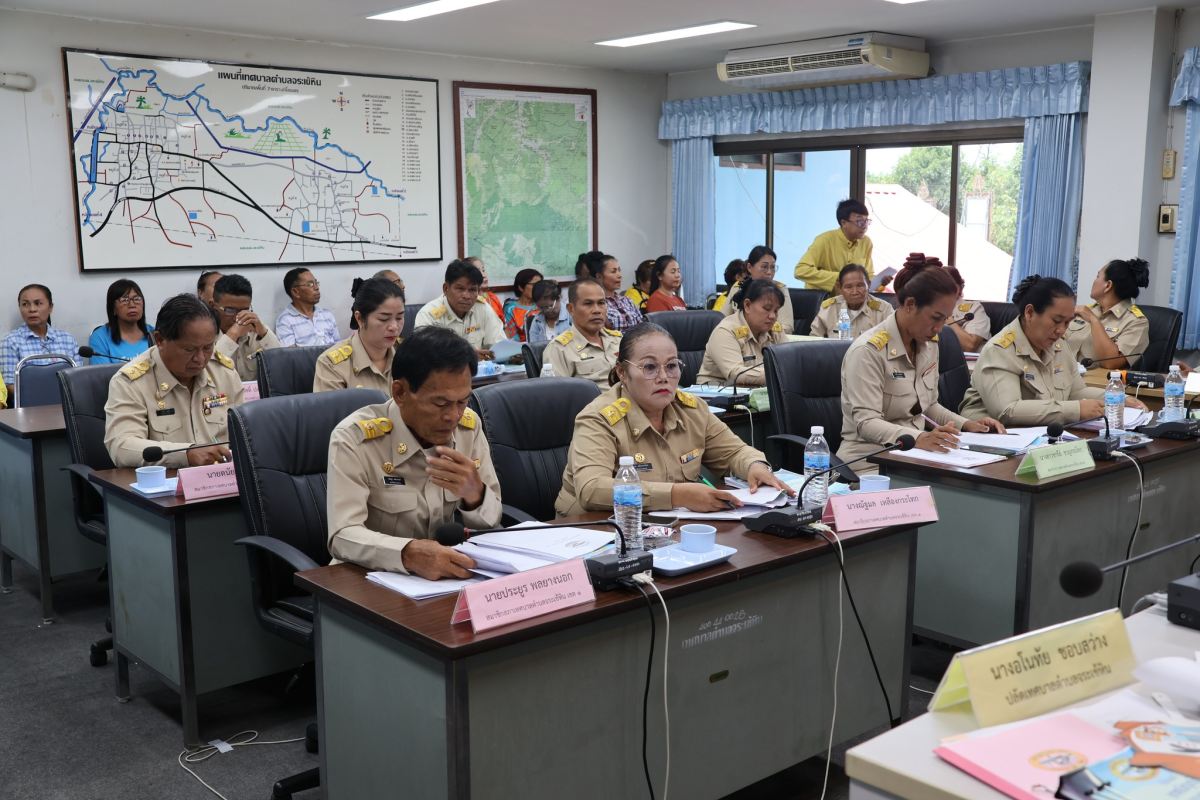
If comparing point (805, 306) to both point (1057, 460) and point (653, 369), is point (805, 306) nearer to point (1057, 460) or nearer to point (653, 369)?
point (1057, 460)

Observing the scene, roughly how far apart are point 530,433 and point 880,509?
994mm

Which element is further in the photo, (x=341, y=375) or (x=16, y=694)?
(x=341, y=375)

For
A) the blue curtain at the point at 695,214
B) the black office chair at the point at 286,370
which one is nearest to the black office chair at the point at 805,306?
the blue curtain at the point at 695,214

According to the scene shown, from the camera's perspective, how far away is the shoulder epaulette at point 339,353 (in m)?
3.66

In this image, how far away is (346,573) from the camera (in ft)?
6.53

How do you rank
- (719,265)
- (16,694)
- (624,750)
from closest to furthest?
(624,750)
(16,694)
(719,265)

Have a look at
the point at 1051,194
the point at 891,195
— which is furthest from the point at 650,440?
the point at 891,195

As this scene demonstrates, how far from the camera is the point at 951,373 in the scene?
13.6ft

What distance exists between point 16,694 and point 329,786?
1655mm

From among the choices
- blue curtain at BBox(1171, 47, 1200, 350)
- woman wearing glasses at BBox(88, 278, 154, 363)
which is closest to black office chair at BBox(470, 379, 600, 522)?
woman wearing glasses at BBox(88, 278, 154, 363)

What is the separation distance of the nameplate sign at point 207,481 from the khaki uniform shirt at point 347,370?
89 cm

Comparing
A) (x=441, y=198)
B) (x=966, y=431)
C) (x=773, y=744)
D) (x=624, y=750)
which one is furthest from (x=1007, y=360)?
(x=441, y=198)

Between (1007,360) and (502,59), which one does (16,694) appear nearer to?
(1007,360)

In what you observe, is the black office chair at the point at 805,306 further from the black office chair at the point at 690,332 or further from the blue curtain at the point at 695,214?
the black office chair at the point at 690,332
